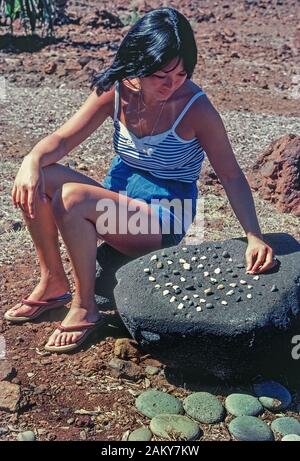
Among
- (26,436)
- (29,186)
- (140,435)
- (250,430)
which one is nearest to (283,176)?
(29,186)

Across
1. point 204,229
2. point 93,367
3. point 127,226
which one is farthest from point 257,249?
point 204,229

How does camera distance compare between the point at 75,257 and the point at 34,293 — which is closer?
the point at 75,257

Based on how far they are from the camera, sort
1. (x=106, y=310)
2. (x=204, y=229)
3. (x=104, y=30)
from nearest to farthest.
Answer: (x=106, y=310), (x=204, y=229), (x=104, y=30)

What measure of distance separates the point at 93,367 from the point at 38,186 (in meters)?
0.71

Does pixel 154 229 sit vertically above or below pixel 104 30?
above

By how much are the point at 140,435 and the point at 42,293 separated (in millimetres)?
913

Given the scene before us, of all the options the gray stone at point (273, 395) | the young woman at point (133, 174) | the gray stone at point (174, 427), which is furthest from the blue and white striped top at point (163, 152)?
the gray stone at point (174, 427)

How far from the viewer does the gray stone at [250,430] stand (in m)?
2.87

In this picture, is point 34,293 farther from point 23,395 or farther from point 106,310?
point 23,395

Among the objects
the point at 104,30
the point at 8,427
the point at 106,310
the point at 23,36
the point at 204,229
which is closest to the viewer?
the point at 8,427

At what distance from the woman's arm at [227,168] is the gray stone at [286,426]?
58cm

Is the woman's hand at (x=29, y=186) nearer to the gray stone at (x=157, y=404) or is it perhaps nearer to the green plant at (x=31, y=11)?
the gray stone at (x=157, y=404)

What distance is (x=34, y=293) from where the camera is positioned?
11.7ft

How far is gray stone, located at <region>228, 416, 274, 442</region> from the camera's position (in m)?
2.87
